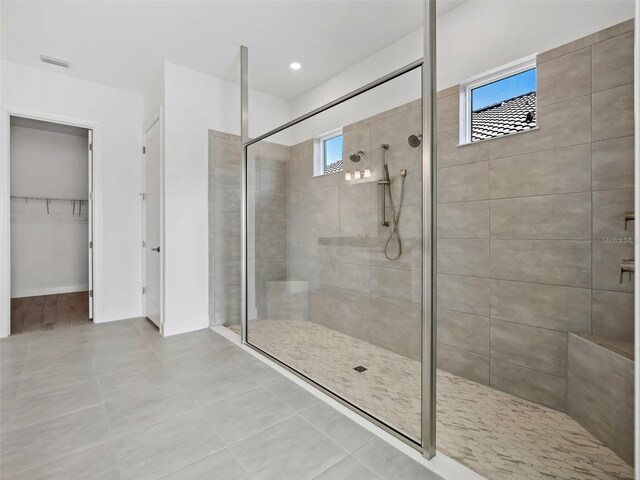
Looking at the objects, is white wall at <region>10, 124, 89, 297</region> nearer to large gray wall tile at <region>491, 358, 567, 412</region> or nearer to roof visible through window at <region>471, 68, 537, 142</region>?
roof visible through window at <region>471, 68, 537, 142</region>

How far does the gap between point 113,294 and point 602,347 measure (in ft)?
14.9

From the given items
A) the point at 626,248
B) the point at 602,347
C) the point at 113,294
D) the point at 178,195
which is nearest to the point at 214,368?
the point at 178,195

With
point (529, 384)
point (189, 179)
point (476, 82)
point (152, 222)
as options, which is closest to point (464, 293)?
point (529, 384)

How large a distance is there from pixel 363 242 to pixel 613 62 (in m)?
1.64

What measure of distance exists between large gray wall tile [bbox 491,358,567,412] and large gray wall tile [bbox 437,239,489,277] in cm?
63

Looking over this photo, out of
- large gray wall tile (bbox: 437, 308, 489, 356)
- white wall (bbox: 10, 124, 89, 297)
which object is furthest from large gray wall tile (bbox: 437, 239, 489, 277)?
white wall (bbox: 10, 124, 89, 297)

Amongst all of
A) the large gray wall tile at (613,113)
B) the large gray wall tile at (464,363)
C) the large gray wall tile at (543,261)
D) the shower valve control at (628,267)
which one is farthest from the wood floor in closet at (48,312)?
the large gray wall tile at (613,113)

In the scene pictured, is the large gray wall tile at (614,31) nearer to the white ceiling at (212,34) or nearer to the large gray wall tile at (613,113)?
the large gray wall tile at (613,113)

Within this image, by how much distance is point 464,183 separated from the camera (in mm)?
2375

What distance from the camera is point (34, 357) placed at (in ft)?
9.09

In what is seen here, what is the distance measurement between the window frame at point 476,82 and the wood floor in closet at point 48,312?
4.49 m

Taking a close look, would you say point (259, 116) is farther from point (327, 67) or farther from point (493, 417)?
point (493, 417)

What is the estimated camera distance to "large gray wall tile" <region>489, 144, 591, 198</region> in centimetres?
186

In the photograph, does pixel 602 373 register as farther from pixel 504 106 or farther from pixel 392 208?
pixel 504 106
